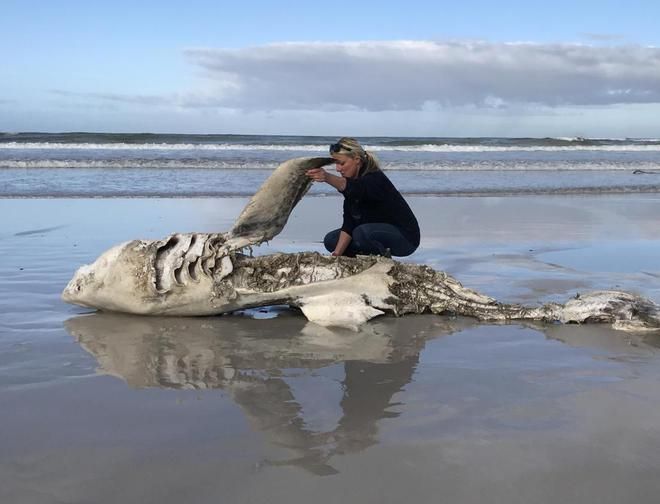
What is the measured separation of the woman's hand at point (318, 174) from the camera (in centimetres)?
527

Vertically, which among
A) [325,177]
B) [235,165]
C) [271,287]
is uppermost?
[325,177]

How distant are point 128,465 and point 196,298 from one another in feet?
7.84

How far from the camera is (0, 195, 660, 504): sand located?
2545mm

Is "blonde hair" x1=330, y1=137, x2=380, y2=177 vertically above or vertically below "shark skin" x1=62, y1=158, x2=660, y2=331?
above

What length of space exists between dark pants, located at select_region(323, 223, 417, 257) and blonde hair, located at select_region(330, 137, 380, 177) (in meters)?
0.47

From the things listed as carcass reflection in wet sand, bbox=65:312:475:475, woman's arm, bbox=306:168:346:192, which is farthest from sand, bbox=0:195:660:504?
woman's arm, bbox=306:168:346:192

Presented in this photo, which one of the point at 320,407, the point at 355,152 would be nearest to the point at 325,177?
the point at 355,152

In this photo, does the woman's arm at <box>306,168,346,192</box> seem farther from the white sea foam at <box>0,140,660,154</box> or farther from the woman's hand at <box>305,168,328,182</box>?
the white sea foam at <box>0,140,660,154</box>

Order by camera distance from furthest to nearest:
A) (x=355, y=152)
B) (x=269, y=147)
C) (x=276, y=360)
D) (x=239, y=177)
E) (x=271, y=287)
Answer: (x=269, y=147) → (x=239, y=177) → (x=355, y=152) → (x=271, y=287) → (x=276, y=360)

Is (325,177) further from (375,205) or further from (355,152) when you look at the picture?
(375,205)

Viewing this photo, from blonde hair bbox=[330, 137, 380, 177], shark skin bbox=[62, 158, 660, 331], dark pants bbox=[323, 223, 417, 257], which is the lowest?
shark skin bbox=[62, 158, 660, 331]

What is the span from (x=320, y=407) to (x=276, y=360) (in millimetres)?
812

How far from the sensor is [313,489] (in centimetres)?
250

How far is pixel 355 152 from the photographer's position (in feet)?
17.9
